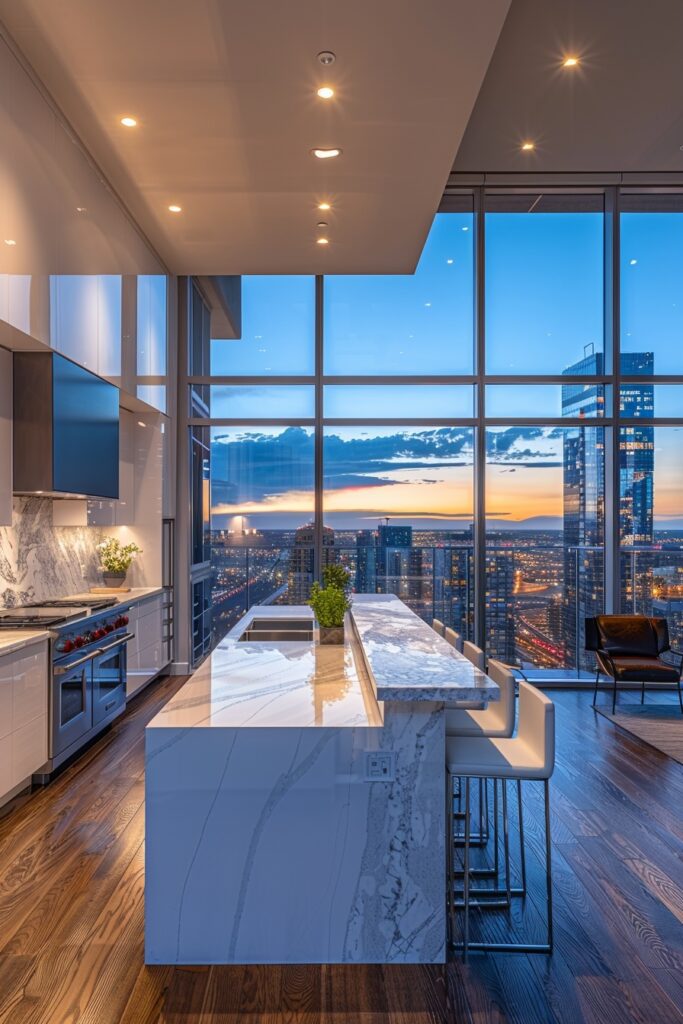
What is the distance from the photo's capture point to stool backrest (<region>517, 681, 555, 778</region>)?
85.7 inches

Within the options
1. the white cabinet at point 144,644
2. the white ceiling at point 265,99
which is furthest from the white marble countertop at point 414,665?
the white ceiling at point 265,99

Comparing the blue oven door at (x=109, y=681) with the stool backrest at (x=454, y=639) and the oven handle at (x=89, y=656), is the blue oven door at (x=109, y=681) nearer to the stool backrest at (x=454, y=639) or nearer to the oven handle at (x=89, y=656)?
the oven handle at (x=89, y=656)

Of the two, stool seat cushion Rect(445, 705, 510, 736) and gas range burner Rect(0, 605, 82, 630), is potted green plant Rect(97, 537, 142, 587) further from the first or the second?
stool seat cushion Rect(445, 705, 510, 736)

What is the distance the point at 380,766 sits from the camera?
2072mm

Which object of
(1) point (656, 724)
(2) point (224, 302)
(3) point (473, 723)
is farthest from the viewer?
(2) point (224, 302)

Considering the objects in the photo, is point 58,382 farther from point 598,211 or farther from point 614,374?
point 598,211

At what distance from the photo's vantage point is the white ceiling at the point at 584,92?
12.6 feet

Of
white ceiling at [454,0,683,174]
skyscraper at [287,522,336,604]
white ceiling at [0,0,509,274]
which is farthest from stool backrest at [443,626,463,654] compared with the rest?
white ceiling at [454,0,683,174]

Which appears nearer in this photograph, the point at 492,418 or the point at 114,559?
the point at 114,559

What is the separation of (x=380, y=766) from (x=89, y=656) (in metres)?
2.52

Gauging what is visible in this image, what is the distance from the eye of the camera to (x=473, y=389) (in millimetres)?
6055

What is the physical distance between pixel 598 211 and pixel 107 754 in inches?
247

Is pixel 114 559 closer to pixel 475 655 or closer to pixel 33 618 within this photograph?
pixel 33 618

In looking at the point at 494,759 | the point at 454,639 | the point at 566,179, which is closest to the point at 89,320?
the point at 454,639
